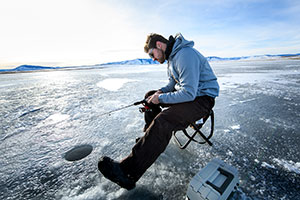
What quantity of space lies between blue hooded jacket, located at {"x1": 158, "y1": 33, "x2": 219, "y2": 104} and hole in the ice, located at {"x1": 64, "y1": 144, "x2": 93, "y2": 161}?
155cm

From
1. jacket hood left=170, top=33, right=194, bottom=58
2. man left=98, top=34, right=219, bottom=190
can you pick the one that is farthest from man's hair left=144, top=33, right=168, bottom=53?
jacket hood left=170, top=33, right=194, bottom=58

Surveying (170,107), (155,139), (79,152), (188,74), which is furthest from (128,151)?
(188,74)

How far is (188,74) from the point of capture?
1563 mm

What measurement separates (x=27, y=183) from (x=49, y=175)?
Result: 9.0 inches

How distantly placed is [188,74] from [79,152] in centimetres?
211

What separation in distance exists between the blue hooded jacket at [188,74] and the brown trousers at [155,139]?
0.15 metres

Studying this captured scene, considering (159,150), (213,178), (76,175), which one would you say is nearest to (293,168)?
(213,178)

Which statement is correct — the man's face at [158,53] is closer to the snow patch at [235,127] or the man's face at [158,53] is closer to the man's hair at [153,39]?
the man's hair at [153,39]

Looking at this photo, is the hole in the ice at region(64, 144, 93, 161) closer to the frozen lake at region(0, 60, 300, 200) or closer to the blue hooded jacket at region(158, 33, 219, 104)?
the frozen lake at region(0, 60, 300, 200)

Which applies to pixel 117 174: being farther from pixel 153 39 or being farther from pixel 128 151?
pixel 153 39

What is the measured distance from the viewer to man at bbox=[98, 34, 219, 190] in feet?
4.89

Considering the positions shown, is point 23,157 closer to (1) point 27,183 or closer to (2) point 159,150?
(1) point 27,183

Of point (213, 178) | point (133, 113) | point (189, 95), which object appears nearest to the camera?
point (213, 178)

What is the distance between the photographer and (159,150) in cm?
150
